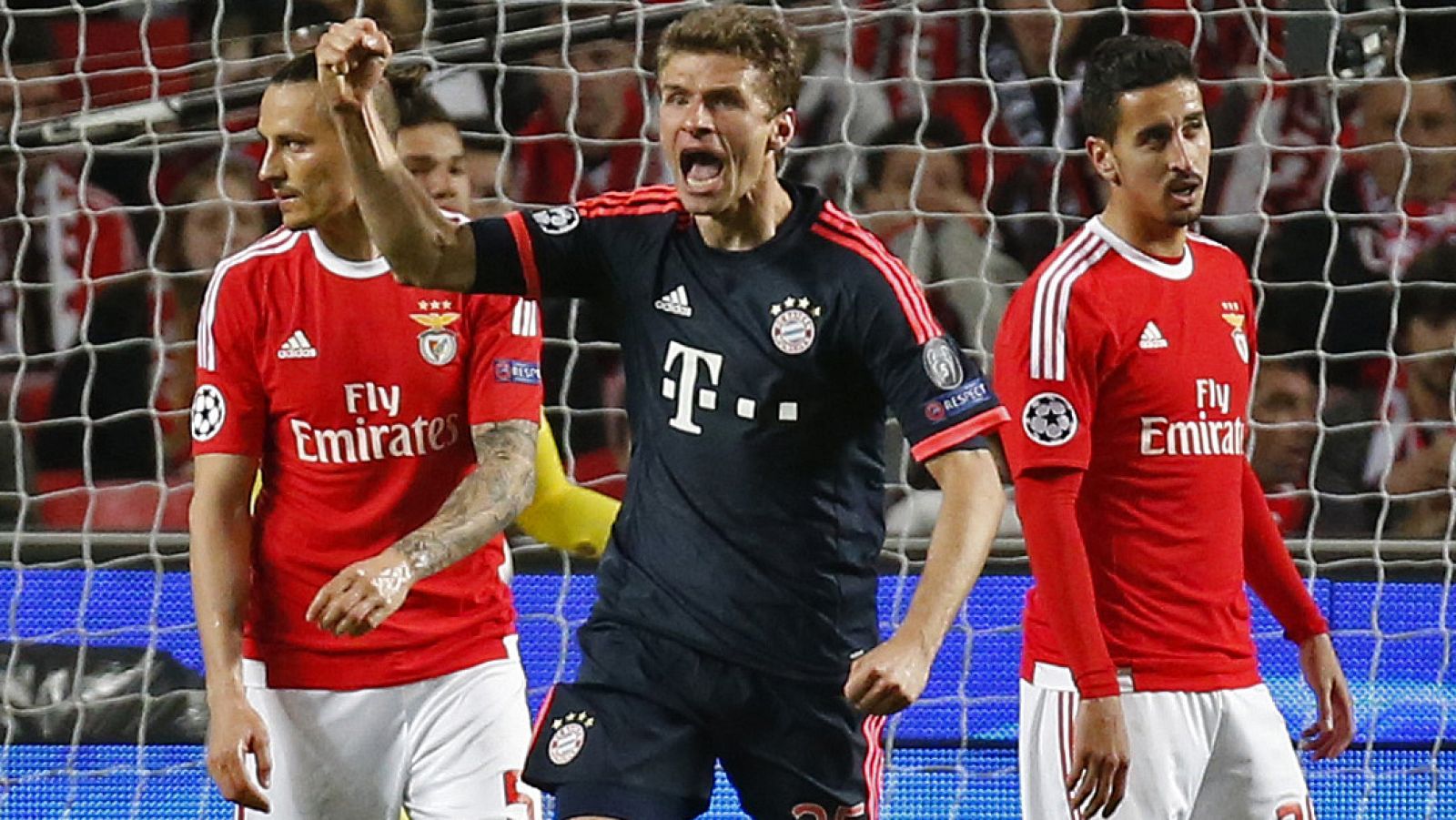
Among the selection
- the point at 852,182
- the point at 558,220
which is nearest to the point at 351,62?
the point at 558,220

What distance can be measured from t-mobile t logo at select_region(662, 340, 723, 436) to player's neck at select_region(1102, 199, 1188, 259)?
0.92 meters

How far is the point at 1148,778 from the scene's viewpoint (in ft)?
11.5

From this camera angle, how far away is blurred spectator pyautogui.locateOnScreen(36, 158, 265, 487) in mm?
6113

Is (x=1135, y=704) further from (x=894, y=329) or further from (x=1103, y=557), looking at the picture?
(x=894, y=329)

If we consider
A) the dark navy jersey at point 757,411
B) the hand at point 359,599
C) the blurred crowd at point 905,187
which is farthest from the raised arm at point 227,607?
the blurred crowd at point 905,187

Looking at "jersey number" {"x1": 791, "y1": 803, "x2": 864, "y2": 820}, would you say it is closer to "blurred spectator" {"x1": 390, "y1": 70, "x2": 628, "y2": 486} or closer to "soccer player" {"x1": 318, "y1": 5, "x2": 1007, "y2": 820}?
"soccer player" {"x1": 318, "y1": 5, "x2": 1007, "y2": 820}

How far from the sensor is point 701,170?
3.02 metres

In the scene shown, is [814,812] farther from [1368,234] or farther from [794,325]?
[1368,234]

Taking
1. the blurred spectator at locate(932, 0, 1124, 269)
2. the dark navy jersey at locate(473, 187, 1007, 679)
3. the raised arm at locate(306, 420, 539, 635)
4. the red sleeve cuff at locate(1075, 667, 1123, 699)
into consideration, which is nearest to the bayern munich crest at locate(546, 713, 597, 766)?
the dark navy jersey at locate(473, 187, 1007, 679)

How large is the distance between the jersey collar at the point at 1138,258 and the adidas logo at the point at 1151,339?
0.11m

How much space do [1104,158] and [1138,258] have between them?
20 cm

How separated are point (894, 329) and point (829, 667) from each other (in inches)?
18.9

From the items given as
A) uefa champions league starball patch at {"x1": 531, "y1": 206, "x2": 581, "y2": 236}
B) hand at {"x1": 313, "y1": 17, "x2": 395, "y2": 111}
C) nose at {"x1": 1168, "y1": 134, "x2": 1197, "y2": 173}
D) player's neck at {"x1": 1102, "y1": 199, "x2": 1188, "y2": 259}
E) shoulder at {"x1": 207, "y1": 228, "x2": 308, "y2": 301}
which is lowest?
shoulder at {"x1": 207, "y1": 228, "x2": 308, "y2": 301}

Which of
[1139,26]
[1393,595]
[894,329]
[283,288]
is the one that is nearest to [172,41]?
[1139,26]
